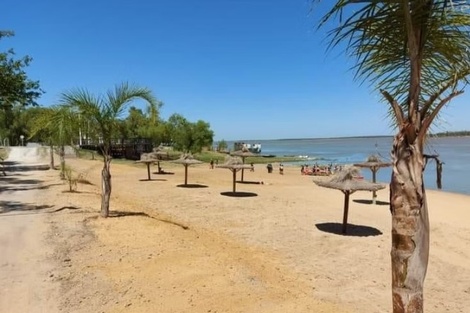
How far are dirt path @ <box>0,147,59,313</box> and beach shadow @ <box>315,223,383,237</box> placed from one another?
854cm

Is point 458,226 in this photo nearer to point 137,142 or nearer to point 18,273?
point 18,273

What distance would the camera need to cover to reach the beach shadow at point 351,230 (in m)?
13.1

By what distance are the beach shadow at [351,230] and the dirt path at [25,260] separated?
8.54m

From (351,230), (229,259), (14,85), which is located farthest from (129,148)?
(229,259)

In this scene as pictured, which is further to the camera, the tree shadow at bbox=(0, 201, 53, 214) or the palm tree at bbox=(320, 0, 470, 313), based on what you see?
the tree shadow at bbox=(0, 201, 53, 214)

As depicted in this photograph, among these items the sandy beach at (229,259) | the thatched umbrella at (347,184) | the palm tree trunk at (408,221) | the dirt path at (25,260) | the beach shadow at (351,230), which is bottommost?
the beach shadow at (351,230)

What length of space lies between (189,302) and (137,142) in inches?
1953

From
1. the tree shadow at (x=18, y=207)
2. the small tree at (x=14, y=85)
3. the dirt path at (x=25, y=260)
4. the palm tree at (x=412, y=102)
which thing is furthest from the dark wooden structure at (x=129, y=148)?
the palm tree at (x=412, y=102)

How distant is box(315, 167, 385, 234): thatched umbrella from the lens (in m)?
13.2

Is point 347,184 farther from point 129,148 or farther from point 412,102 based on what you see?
point 129,148

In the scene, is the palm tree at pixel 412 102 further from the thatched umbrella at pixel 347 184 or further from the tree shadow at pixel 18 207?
the tree shadow at pixel 18 207

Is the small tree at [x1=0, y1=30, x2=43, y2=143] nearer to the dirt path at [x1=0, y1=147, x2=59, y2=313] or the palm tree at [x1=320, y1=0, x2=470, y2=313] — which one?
the dirt path at [x1=0, y1=147, x2=59, y2=313]

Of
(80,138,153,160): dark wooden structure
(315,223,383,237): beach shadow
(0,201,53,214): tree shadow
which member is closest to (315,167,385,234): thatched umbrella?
(315,223,383,237): beach shadow

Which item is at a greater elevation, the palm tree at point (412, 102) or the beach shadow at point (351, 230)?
the palm tree at point (412, 102)
